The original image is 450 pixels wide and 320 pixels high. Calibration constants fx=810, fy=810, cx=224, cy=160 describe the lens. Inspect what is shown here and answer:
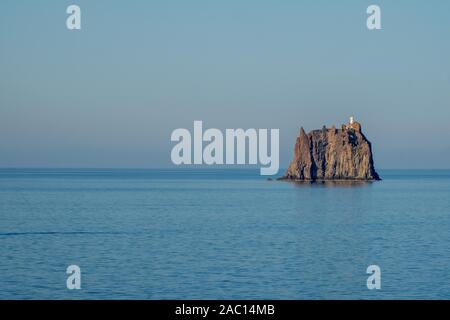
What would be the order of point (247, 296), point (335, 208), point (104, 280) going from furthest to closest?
1. point (335, 208)
2. point (104, 280)
3. point (247, 296)

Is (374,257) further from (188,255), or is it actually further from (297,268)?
(188,255)

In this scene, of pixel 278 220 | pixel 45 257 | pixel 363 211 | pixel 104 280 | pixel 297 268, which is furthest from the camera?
pixel 363 211

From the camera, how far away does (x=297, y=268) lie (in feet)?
186

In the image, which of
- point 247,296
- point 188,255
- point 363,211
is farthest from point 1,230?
point 363,211

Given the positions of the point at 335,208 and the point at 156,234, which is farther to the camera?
the point at 335,208

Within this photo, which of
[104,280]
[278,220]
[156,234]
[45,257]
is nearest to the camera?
[104,280]

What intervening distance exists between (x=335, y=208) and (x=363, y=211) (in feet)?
28.1
